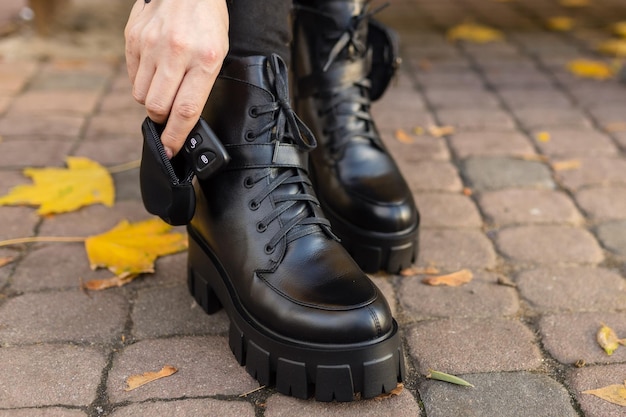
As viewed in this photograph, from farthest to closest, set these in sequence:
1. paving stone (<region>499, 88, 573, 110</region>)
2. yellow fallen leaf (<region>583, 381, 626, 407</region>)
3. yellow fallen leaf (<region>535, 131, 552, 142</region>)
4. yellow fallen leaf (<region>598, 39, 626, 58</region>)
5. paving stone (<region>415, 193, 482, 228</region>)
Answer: yellow fallen leaf (<region>598, 39, 626, 58</region>) < paving stone (<region>499, 88, 573, 110</region>) < yellow fallen leaf (<region>535, 131, 552, 142</region>) < paving stone (<region>415, 193, 482, 228</region>) < yellow fallen leaf (<region>583, 381, 626, 407</region>)

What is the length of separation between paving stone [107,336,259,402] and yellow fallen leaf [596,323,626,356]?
72 cm

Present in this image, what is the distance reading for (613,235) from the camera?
1.96 m

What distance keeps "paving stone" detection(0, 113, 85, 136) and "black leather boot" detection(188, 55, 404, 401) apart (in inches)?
46.0

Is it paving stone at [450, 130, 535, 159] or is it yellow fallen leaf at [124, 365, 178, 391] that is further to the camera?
paving stone at [450, 130, 535, 159]

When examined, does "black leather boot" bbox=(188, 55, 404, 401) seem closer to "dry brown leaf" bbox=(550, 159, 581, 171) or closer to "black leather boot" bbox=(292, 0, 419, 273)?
"black leather boot" bbox=(292, 0, 419, 273)

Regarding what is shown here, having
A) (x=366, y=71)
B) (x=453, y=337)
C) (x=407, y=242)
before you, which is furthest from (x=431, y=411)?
(x=366, y=71)

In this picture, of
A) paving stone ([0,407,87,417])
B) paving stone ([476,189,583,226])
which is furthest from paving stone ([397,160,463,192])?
paving stone ([0,407,87,417])

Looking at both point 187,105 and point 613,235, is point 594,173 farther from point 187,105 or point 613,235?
point 187,105

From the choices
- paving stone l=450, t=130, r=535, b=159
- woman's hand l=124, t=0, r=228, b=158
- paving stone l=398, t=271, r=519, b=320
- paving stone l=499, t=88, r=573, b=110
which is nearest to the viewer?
woman's hand l=124, t=0, r=228, b=158

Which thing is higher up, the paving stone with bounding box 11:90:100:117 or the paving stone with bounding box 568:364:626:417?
the paving stone with bounding box 568:364:626:417

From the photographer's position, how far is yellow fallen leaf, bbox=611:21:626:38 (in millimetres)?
3699

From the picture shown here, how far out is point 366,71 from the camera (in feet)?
6.43

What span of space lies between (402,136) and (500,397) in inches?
53.9

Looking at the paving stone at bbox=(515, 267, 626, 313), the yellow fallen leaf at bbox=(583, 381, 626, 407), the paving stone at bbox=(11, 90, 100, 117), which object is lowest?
the paving stone at bbox=(11, 90, 100, 117)
